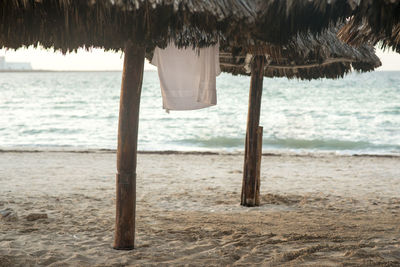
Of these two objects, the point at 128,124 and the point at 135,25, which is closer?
the point at 135,25

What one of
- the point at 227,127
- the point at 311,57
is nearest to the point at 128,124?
the point at 311,57

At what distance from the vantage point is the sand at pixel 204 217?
3.90 meters

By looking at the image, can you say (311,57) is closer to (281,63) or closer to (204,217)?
(281,63)

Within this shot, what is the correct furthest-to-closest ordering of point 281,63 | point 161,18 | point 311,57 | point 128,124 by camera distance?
point 281,63 < point 311,57 < point 128,124 < point 161,18

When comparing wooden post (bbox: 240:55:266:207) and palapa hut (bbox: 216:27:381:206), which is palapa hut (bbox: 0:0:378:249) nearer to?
palapa hut (bbox: 216:27:381:206)

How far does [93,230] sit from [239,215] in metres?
1.62

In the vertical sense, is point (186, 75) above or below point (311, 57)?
below

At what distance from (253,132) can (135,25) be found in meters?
2.61

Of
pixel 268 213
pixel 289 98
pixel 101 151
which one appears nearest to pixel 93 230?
pixel 268 213

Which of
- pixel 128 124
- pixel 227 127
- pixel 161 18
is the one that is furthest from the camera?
pixel 227 127

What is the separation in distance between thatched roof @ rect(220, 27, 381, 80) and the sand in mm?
1701

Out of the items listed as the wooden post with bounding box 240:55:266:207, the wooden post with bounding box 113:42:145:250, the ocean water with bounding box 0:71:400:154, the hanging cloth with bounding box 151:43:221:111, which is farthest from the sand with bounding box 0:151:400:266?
the ocean water with bounding box 0:71:400:154

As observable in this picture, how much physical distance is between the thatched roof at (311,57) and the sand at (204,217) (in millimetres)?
1701

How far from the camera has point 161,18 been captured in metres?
3.36
